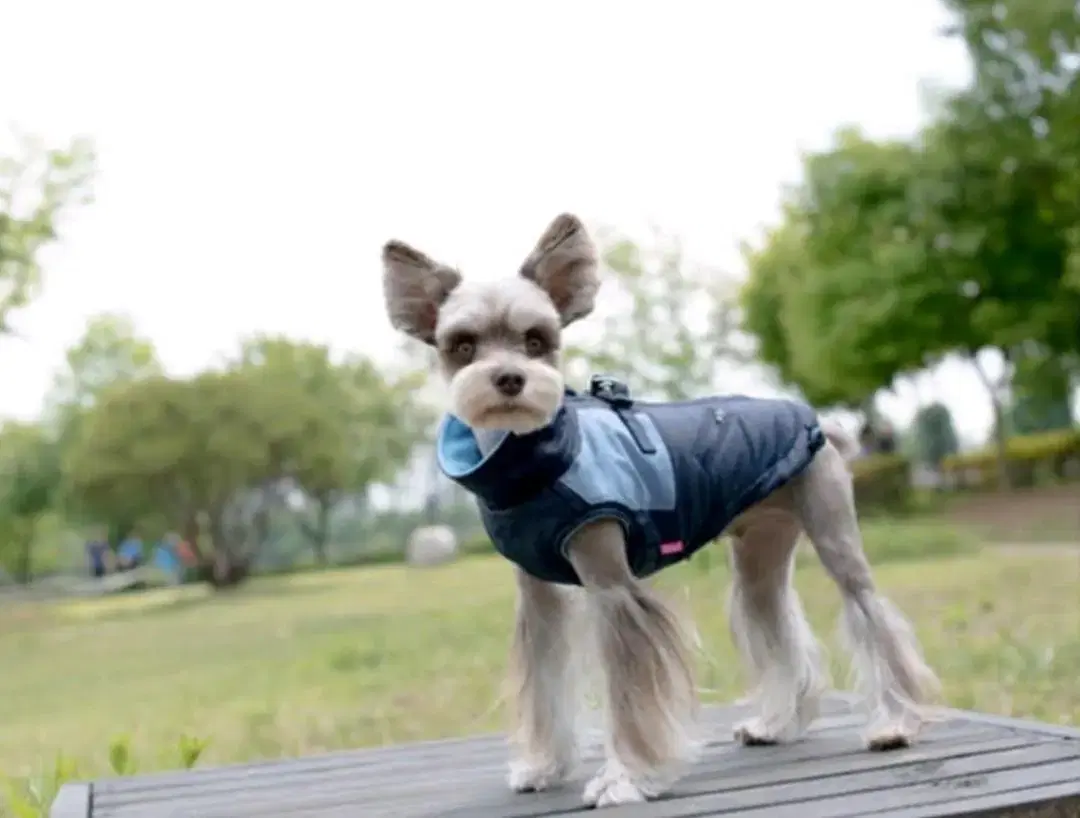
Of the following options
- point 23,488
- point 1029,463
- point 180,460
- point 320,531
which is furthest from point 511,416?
point 1029,463

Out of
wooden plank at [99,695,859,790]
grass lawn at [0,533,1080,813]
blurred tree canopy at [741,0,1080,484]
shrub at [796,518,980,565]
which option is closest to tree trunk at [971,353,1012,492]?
blurred tree canopy at [741,0,1080,484]

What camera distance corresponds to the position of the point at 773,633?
7.68 ft

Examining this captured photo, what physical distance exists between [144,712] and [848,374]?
10.00m

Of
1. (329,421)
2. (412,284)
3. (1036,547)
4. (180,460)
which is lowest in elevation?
(1036,547)

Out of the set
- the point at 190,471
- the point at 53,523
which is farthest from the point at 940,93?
the point at 53,523

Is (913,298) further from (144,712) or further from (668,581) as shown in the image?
(668,581)

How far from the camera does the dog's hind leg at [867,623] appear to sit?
2.12m

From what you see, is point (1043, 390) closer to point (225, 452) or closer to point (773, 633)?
point (225, 452)

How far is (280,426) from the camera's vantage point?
1112 centimetres

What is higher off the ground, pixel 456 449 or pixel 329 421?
pixel 329 421

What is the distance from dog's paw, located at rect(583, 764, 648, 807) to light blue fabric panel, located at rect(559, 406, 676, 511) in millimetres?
385

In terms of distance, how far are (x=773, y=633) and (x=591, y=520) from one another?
2.14 feet

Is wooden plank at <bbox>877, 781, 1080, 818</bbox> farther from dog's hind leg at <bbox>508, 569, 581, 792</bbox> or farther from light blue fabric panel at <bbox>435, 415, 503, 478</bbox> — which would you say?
light blue fabric panel at <bbox>435, 415, 503, 478</bbox>

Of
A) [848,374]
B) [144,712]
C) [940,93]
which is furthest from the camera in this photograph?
[848,374]
